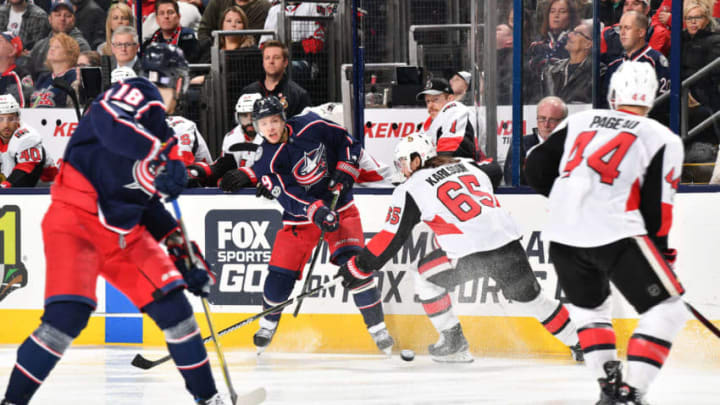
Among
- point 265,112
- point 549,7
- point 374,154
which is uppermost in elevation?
point 549,7

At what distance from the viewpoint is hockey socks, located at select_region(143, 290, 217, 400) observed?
304cm

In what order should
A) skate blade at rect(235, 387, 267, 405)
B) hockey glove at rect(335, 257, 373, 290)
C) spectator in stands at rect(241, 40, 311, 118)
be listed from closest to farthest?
skate blade at rect(235, 387, 267, 405) → hockey glove at rect(335, 257, 373, 290) → spectator in stands at rect(241, 40, 311, 118)

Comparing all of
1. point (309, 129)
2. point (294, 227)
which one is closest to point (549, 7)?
point (309, 129)

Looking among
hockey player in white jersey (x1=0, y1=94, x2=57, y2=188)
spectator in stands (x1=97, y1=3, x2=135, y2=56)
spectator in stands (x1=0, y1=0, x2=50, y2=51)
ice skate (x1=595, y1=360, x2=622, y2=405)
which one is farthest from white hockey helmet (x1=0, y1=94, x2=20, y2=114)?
ice skate (x1=595, y1=360, x2=622, y2=405)

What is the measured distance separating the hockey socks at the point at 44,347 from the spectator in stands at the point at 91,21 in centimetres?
379

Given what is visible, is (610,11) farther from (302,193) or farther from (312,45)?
(302,193)

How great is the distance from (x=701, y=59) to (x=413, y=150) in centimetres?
167

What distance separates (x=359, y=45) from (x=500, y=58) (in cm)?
73

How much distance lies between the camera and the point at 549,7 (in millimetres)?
5012

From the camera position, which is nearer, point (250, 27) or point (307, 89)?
point (307, 89)

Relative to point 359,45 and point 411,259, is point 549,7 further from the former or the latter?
point 411,259

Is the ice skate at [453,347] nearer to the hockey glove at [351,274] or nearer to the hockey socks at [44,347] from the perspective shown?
the hockey glove at [351,274]

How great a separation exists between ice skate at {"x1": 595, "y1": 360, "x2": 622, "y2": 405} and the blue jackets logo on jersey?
6.38 ft

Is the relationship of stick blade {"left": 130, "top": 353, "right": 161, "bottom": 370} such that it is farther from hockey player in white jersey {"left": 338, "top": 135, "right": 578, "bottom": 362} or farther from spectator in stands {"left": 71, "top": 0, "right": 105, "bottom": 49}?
spectator in stands {"left": 71, "top": 0, "right": 105, "bottom": 49}
